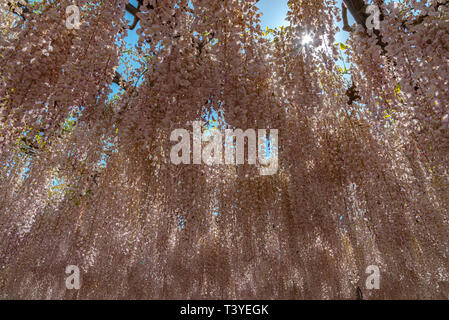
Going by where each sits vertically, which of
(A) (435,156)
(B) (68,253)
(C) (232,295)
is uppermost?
(A) (435,156)

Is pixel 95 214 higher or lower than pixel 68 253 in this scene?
higher

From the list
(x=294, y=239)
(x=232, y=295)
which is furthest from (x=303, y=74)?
(x=232, y=295)

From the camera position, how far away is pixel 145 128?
288 cm

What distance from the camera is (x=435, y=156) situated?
2.46 meters

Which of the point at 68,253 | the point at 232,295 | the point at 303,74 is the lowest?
the point at 232,295
